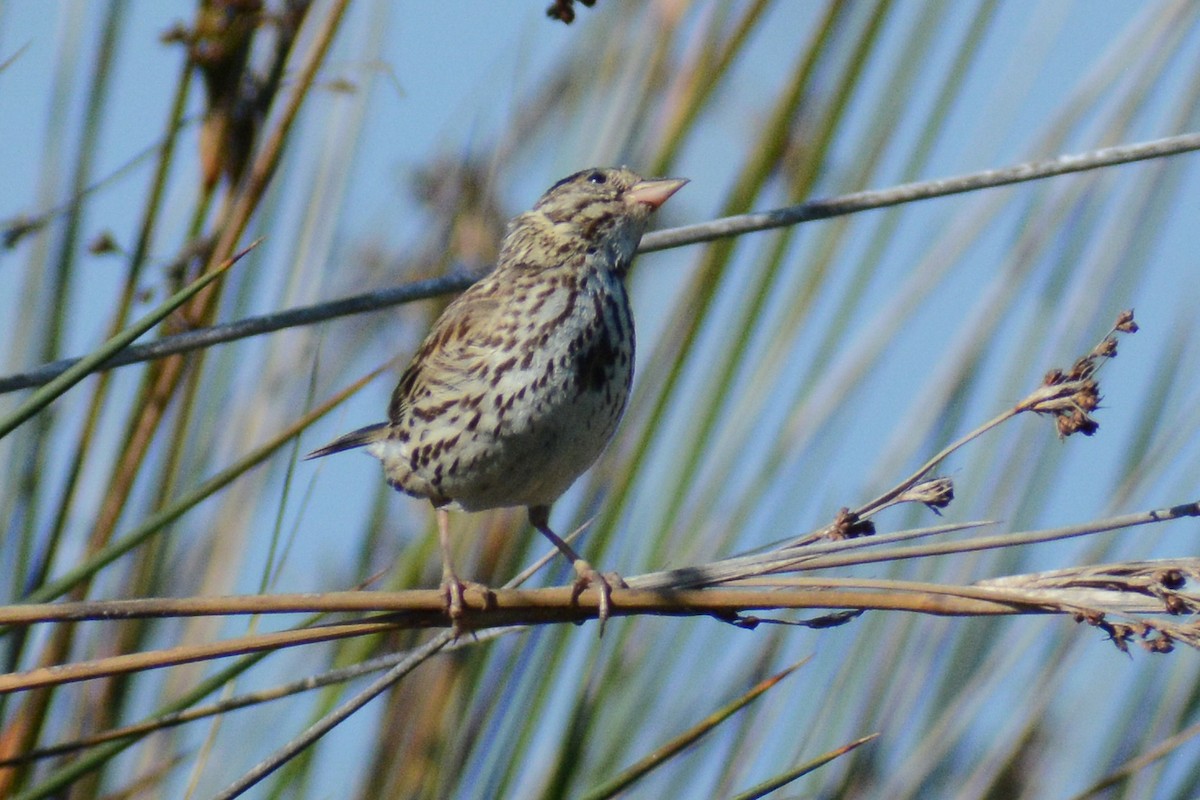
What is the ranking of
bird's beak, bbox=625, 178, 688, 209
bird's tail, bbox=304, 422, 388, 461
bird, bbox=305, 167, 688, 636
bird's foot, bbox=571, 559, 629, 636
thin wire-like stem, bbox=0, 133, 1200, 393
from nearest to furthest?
bird's foot, bbox=571, 559, 629, 636
thin wire-like stem, bbox=0, 133, 1200, 393
bird, bbox=305, 167, 688, 636
bird's beak, bbox=625, 178, 688, 209
bird's tail, bbox=304, 422, 388, 461

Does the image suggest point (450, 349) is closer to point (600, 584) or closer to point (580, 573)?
point (580, 573)

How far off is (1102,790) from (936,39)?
1.27 metres

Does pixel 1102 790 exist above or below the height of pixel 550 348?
below

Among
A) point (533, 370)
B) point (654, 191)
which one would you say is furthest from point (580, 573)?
point (654, 191)

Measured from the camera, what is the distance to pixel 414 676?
2.62 metres

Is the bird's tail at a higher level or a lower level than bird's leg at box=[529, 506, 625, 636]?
higher

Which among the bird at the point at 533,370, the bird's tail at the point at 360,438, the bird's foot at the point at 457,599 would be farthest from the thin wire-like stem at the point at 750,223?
the bird's tail at the point at 360,438

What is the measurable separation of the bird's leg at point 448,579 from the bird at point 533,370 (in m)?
0.01

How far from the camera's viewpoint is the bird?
318 centimetres

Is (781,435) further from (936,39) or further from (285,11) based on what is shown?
(285,11)

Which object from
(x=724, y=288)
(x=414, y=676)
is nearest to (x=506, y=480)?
(x=414, y=676)

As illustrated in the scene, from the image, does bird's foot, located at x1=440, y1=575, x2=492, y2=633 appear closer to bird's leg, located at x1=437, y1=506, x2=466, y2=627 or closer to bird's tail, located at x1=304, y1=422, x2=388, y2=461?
bird's leg, located at x1=437, y1=506, x2=466, y2=627

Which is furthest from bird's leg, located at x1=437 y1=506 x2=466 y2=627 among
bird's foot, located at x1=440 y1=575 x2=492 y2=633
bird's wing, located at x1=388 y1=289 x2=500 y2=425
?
bird's wing, located at x1=388 y1=289 x2=500 y2=425

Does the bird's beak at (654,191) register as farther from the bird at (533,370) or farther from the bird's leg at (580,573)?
the bird's leg at (580,573)
